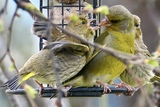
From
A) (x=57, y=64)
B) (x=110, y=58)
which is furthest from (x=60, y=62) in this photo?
(x=110, y=58)

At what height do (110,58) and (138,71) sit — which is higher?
(110,58)

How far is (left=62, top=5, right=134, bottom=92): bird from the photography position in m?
4.45

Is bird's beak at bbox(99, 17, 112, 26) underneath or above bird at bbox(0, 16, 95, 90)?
above

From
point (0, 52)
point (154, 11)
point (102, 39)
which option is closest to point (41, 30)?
point (102, 39)

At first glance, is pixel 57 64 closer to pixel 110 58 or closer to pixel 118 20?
pixel 110 58

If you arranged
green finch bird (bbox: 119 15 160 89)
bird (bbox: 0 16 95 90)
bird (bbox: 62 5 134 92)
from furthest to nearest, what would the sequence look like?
green finch bird (bbox: 119 15 160 89) < bird (bbox: 62 5 134 92) < bird (bbox: 0 16 95 90)

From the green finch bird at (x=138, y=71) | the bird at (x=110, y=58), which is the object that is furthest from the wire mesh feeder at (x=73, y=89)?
the green finch bird at (x=138, y=71)

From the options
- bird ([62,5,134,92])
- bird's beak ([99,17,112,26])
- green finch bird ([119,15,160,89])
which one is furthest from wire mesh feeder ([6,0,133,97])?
bird's beak ([99,17,112,26])

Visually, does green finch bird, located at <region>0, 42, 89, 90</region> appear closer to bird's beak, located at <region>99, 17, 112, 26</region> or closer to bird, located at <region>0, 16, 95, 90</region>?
bird, located at <region>0, 16, 95, 90</region>

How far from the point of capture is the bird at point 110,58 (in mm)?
4445

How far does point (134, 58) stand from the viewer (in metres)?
2.45

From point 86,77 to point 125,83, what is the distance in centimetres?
59

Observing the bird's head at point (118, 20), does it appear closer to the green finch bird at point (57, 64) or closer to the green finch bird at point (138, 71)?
the green finch bird at point (57, 64)

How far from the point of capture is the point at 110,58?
4.49 metres
